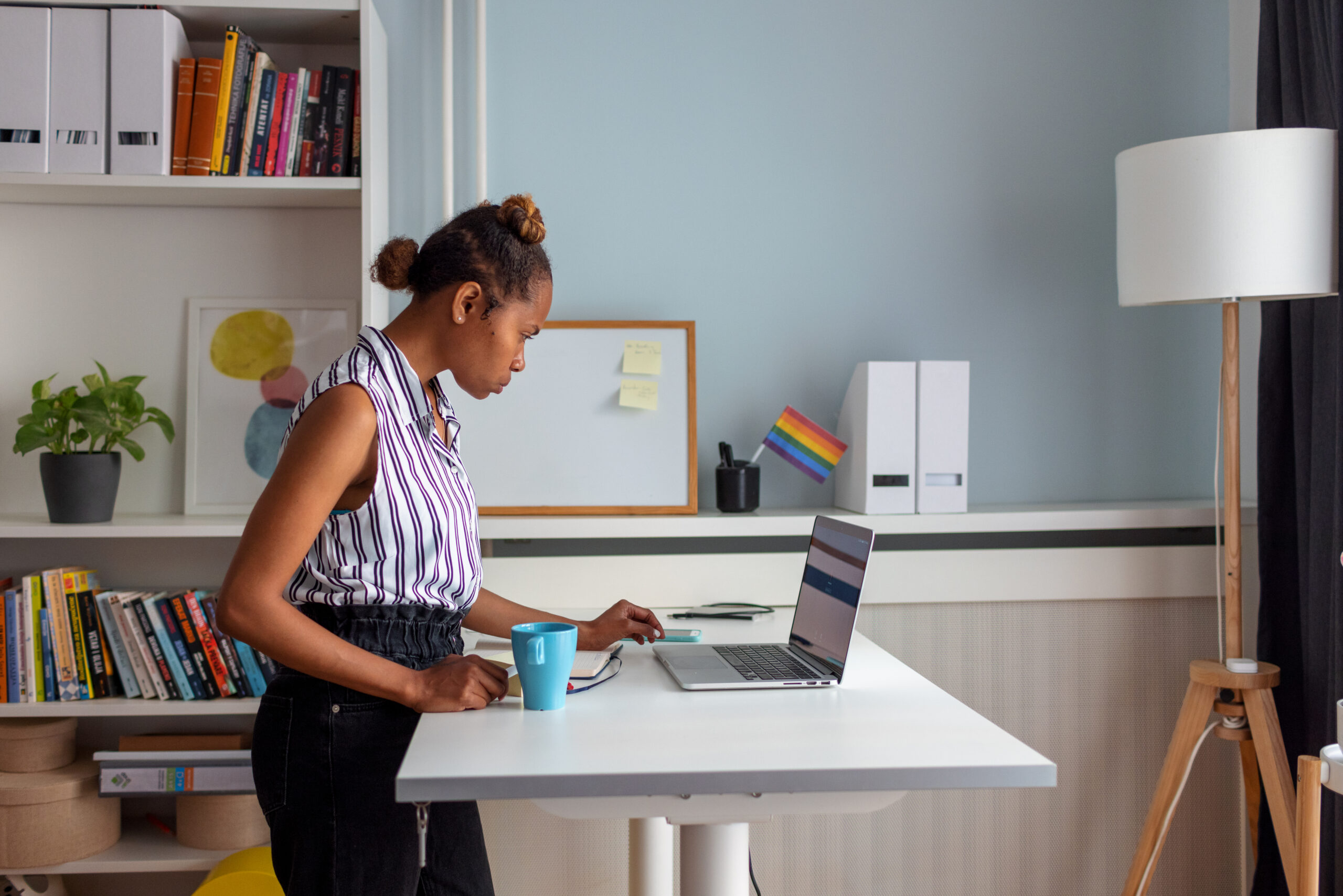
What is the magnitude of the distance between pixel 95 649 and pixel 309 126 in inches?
45.2

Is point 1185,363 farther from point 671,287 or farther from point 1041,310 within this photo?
point 671,287

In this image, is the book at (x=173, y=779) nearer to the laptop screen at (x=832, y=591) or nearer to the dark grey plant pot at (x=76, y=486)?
the dark grey plant pot at (x=76, y=486)

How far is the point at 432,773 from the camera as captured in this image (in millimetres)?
938

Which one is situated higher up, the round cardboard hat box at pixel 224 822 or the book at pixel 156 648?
the book at pixel 156 648

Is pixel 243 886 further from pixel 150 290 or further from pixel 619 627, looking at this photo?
pixel 150 290

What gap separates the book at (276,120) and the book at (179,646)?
0.90 meters

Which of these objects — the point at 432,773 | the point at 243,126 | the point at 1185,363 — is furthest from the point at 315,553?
the point at 1185,363

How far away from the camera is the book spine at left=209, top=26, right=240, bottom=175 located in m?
2.00

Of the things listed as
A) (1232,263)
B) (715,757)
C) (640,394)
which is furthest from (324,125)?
(1232,263)

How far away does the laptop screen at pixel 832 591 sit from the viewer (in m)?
1.32

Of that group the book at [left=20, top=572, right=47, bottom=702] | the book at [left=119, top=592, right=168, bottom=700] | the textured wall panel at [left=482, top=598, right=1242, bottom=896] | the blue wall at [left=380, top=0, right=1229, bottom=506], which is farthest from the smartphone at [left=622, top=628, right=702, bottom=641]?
the book at [left=20, top=572, right=47, bottom=702]

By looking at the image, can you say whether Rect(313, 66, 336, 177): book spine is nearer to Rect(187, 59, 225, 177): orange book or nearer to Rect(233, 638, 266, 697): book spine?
Rect(187, 59, 225, 177): orange book

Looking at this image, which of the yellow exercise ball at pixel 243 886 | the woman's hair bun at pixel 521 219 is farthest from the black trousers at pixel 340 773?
the yellow exercise ball at pixel 243 886

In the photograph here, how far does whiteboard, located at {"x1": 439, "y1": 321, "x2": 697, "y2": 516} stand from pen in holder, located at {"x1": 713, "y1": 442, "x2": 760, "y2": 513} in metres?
0.07
